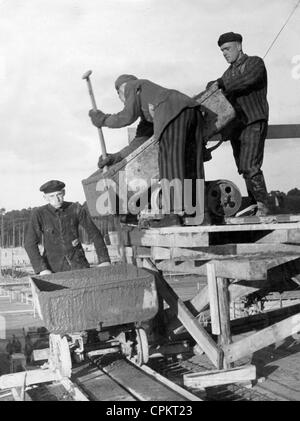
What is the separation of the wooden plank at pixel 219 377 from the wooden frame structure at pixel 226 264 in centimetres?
19

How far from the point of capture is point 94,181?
6922 millimetres

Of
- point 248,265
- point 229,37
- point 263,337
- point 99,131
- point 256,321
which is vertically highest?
point 229,37

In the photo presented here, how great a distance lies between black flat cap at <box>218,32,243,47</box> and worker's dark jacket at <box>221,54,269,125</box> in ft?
0.66

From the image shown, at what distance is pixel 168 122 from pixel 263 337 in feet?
7.47

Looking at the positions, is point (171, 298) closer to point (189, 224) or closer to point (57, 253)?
point (189, 224)

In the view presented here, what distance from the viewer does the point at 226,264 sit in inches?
219

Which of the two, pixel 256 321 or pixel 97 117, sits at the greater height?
pixel 97 117

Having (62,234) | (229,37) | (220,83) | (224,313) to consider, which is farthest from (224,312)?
(229,37)

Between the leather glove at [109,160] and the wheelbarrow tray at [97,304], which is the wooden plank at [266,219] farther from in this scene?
the leather glove at [109,160]

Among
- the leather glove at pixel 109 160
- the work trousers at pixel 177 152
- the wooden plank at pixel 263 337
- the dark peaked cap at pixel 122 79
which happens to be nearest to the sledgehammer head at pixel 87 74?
the dark peaked cap at pixel 122 79

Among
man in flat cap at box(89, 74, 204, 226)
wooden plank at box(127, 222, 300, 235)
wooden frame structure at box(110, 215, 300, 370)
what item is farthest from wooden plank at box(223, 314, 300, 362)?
man in flat cap at box(89, 74, 204, 226)

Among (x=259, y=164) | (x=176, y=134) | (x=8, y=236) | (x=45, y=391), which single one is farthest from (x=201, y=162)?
(x=8, y=236)

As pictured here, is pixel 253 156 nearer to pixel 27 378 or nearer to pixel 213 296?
pixel 213 296

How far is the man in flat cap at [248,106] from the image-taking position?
683cm
